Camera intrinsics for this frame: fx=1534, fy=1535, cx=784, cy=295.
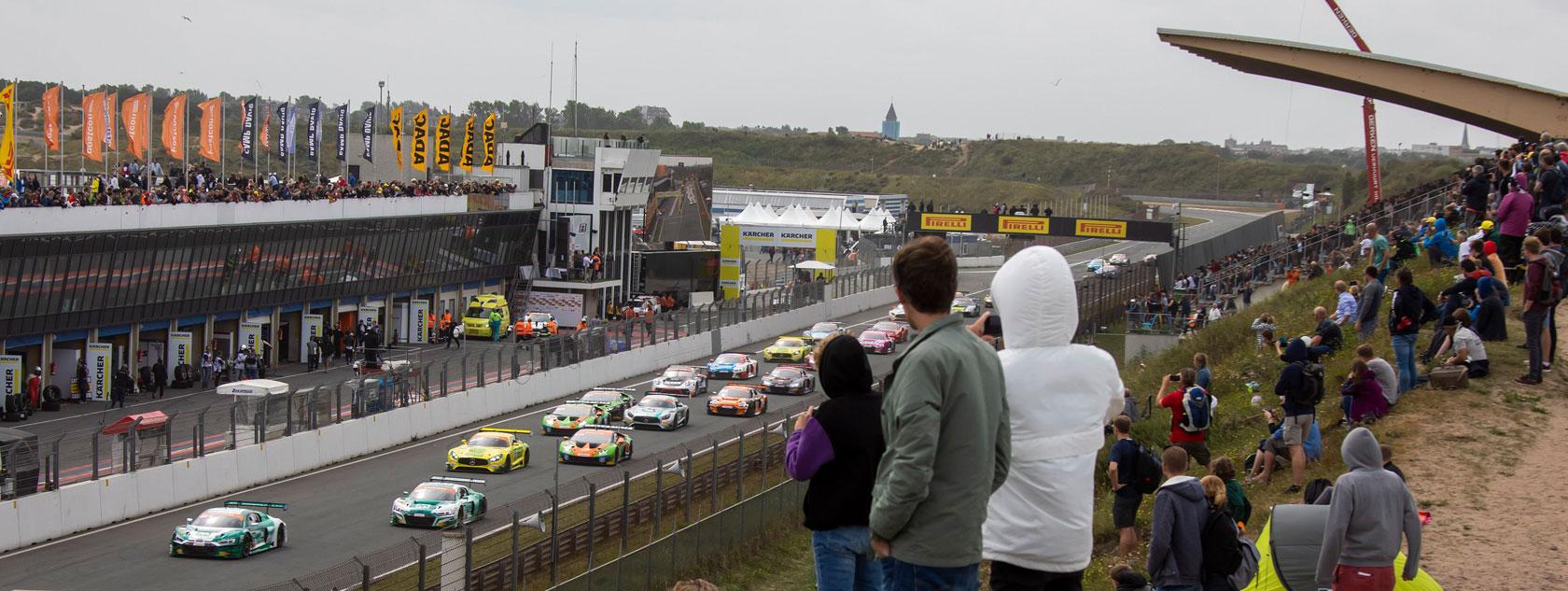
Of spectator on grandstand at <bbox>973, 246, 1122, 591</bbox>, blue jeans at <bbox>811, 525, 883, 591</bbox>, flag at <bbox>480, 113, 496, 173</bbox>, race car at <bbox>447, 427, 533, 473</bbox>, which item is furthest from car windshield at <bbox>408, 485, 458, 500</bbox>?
flag at <bbox>480, 113, 496, 173</bbox>

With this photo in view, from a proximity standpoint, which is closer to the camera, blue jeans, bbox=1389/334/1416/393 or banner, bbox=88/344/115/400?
blue jeans, bbox=1389/334/1416/393

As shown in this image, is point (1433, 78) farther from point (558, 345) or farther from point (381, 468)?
point (381, 468)

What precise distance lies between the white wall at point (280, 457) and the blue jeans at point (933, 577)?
80.1 ft

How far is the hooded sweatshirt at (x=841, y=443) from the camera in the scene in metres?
6.34

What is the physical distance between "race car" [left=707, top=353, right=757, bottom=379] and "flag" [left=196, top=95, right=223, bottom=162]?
64.3 ft

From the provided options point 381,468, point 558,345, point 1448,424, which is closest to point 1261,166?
point 558,345

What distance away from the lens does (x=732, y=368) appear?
170 ft

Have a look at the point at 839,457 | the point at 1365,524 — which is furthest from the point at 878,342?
the point at 839,457

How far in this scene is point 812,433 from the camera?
634cm

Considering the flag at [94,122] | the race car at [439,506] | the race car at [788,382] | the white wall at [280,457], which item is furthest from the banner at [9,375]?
the race car at [788,382]

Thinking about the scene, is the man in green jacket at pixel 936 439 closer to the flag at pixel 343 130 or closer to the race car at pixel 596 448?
the race car at pixel 596 448

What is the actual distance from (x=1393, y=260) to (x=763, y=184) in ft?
516

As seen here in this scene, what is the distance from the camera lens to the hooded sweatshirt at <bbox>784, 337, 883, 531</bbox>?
20.8 ft

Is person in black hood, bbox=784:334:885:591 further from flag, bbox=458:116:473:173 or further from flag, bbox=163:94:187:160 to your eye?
flag, bbox=458:116:473:173
